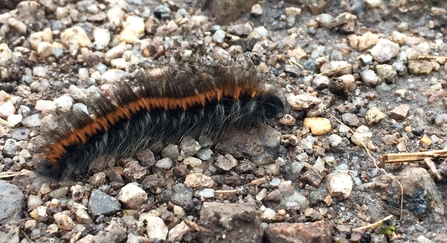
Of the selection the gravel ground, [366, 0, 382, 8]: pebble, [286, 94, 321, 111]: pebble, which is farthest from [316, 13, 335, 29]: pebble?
[286, 94, 321, 111]: pebble

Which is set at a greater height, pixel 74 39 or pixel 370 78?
pixel 74 39

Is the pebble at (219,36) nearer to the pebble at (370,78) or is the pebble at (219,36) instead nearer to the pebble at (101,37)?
the pebble at (101,37)

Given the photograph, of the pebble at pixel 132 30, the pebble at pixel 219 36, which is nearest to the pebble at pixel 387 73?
the pebble at pixel 219 36

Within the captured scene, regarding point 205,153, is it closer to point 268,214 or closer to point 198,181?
point 198,181

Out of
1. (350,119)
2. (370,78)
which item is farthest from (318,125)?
(370,78)

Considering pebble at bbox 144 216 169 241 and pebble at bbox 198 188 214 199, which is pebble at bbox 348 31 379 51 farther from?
pebble at bbox 144 216 169 241

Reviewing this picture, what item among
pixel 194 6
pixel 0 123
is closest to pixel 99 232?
pixel 0 123

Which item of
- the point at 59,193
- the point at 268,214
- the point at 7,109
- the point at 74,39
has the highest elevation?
the point at 74,39
